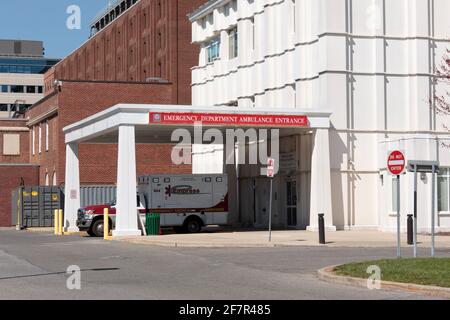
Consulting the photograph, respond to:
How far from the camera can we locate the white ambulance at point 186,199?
38.5 m

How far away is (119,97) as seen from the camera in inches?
2387

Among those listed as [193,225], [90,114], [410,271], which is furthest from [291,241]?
[90,114]

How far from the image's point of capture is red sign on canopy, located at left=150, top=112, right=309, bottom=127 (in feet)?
117

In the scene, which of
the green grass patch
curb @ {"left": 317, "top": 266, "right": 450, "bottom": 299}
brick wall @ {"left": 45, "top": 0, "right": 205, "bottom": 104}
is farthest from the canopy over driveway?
brick wall @ {"left": 45, "top": 0, "right": 205, "bottom": 104}

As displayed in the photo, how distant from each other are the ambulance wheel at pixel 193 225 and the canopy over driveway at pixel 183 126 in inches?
160

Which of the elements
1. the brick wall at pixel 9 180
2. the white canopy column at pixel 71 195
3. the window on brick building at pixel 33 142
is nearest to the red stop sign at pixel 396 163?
the white canopy column at pixel 71 195

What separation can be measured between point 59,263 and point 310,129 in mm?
18344

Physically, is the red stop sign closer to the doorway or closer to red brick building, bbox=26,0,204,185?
the doorway

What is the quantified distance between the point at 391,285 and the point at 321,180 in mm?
22373

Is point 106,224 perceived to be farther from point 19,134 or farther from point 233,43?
point 19,134

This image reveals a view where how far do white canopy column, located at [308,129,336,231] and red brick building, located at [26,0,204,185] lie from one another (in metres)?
24.0

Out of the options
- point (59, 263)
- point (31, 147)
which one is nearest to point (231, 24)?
point (31, 147)

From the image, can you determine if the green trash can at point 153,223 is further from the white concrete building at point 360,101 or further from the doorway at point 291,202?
the doorway at point 291,202
